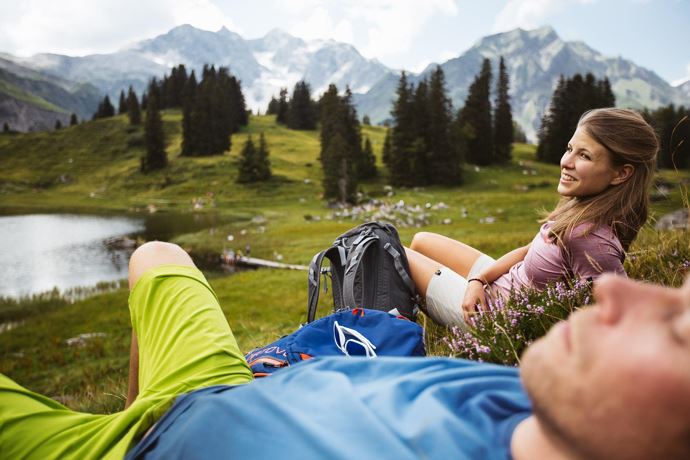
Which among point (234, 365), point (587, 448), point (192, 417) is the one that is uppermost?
point (587, 448)

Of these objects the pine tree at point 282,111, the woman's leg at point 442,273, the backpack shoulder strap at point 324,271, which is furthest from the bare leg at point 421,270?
the pine tree at point 282,111

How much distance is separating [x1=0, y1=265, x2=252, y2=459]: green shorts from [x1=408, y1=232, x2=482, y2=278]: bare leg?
2.44m

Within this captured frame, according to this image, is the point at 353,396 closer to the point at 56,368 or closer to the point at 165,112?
the point at 56,368

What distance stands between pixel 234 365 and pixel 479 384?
1162 millimetres

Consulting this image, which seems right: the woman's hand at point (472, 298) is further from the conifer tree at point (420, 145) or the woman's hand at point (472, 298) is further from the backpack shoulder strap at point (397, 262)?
the conifer tree at point (420, 145)

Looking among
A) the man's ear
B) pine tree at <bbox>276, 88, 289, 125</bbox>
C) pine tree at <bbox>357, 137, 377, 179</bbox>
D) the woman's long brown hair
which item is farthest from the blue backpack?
pine tree at <bbox>276, 88, 289, 125</bbox>

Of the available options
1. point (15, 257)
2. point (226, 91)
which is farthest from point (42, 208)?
point (226, 91)

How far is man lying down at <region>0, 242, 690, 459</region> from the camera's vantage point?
0.82m

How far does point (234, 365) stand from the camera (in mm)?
1966

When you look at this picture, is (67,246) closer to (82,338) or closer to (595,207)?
(82,338)

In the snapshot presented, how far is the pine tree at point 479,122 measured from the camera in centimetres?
5550

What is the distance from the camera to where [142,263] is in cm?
257

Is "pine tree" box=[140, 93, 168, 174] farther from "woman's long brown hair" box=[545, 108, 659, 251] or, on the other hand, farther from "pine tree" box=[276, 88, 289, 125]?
"woman's long brown hair" box=[545, 108, 659, 251]

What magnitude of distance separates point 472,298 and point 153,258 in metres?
2.35
